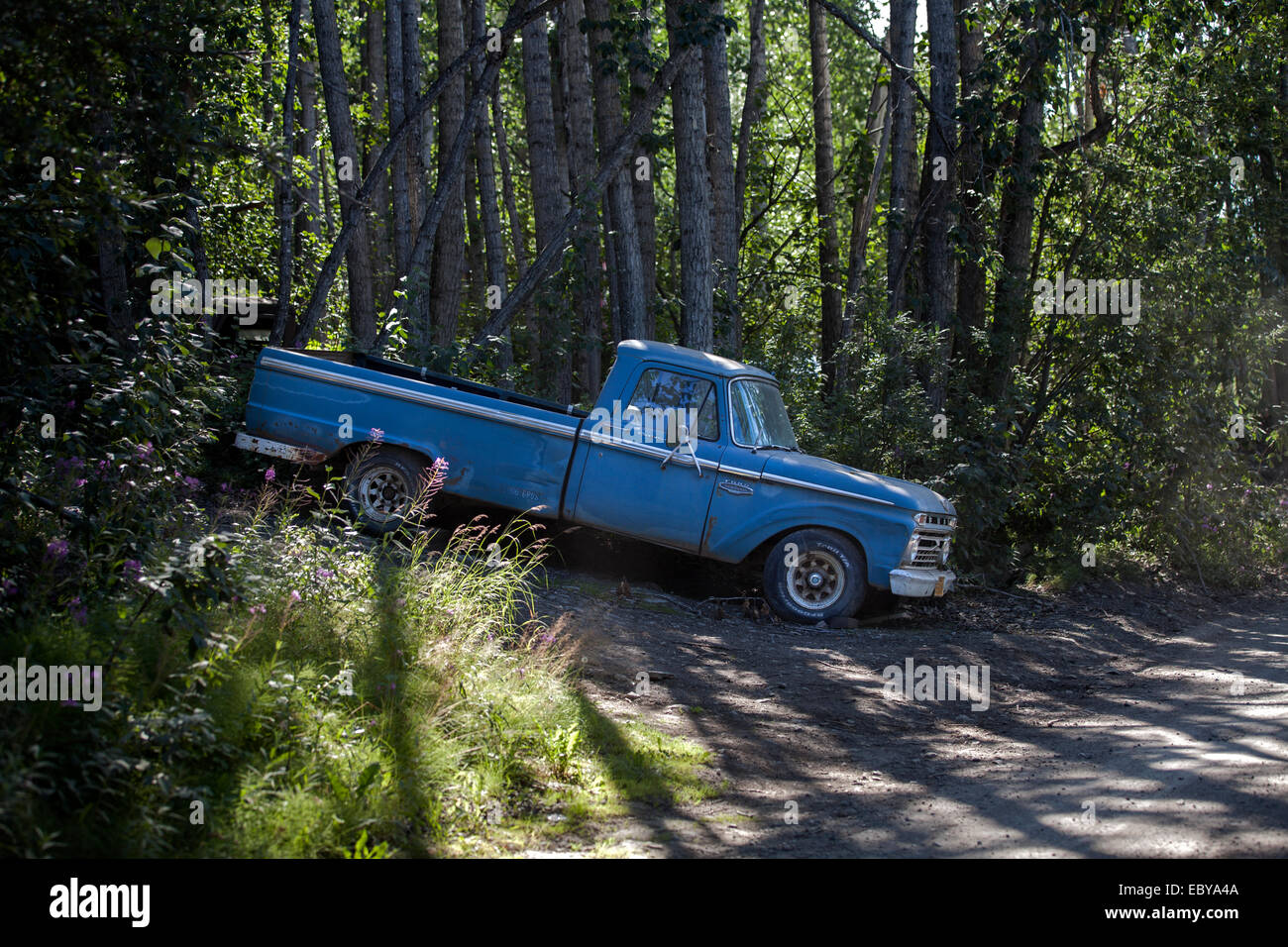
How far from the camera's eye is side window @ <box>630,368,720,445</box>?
9.71 metres

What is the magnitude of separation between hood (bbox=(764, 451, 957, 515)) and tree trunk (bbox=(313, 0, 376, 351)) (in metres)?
6.21

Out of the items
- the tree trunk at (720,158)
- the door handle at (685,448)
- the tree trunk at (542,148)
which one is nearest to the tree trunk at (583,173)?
the tree trunk at (542,148)

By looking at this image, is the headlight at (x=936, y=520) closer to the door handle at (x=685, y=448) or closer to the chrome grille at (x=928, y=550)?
the chrome grille at (x=928, y=550)

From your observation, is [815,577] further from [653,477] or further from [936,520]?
[653,477]

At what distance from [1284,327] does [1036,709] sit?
31.3ft

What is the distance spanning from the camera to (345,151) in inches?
599

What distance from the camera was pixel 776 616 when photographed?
966 centimetres

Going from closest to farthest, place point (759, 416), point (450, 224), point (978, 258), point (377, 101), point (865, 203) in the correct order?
point (759, 416), point (978, 258), point (450, 224), point (865, 203), point (377, 101)

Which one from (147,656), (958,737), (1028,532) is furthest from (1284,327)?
(147,656)

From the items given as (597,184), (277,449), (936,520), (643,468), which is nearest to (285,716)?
(643,468)

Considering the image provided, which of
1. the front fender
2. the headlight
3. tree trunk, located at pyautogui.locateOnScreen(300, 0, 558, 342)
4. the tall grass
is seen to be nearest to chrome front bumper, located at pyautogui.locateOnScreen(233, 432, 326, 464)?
the tall grass

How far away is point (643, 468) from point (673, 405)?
2.08 feet

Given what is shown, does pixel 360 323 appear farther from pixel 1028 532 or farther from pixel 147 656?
pixel 147 656

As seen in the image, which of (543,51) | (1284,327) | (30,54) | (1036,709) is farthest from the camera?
(543,51)
